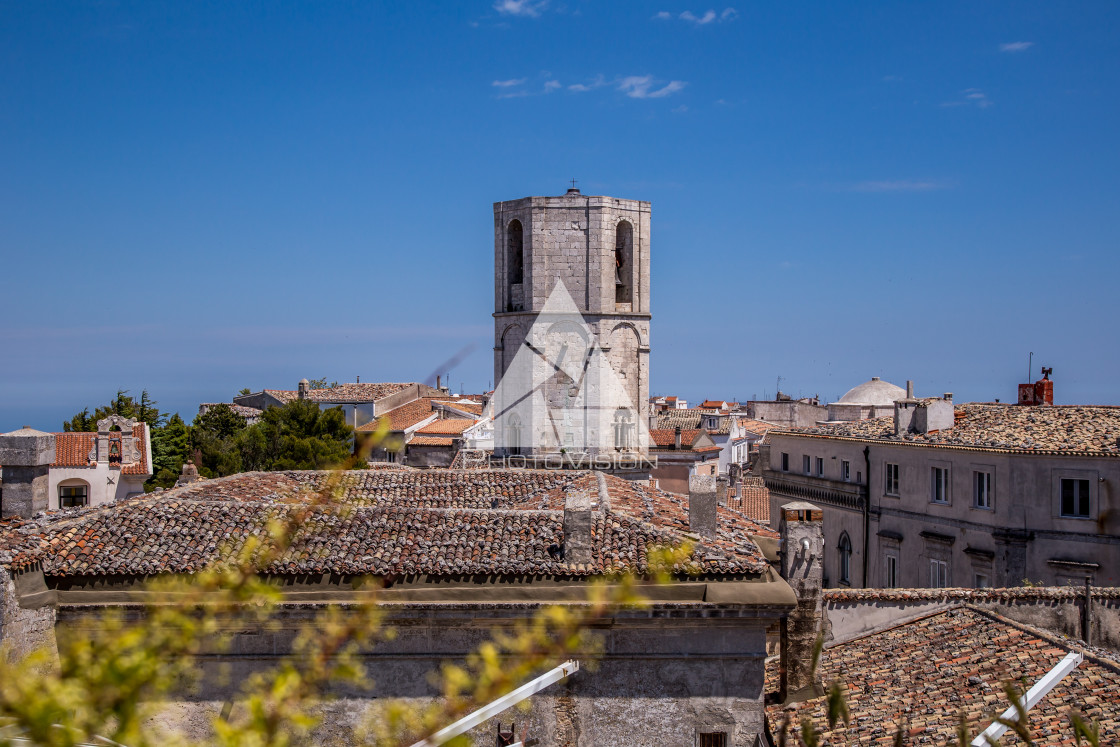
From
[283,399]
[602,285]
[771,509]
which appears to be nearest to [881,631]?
[602,285]

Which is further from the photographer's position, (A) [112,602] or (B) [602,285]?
(B) [602,285]

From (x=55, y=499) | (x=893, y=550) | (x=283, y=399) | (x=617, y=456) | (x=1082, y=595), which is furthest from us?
(x=283, y=399)

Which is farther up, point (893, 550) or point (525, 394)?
point (525, 394)

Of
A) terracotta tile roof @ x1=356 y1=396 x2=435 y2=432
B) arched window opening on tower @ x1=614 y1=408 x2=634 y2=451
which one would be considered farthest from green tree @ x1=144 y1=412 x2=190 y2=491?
arched window opening on tower @ x1=614 y1=408 x2=634 y2=451

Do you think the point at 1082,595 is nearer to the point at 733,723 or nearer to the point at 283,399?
the point at 733,723

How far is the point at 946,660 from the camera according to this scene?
10164mm

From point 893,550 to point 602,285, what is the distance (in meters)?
9.49

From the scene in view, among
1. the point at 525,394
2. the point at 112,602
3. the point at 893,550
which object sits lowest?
the point at 893,550

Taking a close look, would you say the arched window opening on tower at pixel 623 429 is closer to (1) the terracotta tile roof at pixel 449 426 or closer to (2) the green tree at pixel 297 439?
(2) the green tree at pixel 297 439

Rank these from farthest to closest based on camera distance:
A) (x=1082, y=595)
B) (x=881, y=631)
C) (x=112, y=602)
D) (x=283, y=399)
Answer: (x=283, y=399)
(x=1082, y=595)
(x=881, y=631)
(x=112, y=602)

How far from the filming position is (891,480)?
2250 centimetres

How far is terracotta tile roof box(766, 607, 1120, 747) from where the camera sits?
8.26 m

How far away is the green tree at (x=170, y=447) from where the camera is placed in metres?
33.2

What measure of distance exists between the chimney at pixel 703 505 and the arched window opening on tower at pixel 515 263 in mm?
13181
